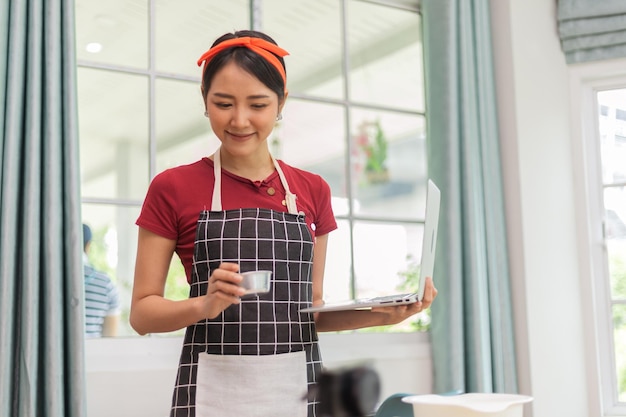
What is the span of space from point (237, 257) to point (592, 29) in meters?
2.28

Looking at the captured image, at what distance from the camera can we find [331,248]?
10.3 ft

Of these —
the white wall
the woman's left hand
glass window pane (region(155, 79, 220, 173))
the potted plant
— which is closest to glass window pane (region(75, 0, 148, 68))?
glass window pane (region(155, 79, 220, 173))

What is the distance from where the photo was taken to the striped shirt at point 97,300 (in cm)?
253

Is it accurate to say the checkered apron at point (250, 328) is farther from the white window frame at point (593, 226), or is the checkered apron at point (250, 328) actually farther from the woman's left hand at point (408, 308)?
the white window frame at point (593, 226)

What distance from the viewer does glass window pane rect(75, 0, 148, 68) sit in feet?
8.64

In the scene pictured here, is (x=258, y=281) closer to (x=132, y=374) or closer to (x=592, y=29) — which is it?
(x=132, y=374)

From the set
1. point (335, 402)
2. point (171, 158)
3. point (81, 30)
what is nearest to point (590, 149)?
point (171, 158)

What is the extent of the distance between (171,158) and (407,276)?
113 centimetres

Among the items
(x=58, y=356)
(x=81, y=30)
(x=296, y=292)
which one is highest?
(x=81, y=30)

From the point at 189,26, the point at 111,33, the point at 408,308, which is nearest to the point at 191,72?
the point at 189,26

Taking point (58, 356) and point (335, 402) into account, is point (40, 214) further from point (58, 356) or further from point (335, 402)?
point (335, 402)

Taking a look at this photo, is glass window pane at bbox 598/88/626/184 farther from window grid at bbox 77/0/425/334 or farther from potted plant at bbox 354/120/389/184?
potted plant at bbox 354/120/389/184

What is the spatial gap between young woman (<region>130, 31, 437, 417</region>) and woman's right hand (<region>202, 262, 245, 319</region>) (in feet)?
0.38

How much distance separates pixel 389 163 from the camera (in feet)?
12.5
